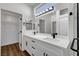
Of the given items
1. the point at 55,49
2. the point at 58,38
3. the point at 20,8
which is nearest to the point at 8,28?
the point at 20,8

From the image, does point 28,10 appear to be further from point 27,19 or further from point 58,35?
point 58,35

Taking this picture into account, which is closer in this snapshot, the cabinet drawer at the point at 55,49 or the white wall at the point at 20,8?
the cabinet drawer at the point at 55,49

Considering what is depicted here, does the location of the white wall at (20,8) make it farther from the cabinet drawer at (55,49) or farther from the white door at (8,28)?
the cabinet drawer at (55,49)

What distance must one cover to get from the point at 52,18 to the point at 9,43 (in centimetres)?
348

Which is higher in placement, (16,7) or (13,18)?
(16,7)

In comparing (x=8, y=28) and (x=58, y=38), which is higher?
(x=8, y=28)

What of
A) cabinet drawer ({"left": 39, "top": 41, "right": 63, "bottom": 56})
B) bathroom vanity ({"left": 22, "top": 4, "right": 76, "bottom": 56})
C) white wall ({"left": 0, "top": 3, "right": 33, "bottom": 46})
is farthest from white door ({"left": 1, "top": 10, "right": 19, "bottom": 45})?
cabinet drawer ({"left": 39, "top": 41, "right": 63, "bottom": 56})

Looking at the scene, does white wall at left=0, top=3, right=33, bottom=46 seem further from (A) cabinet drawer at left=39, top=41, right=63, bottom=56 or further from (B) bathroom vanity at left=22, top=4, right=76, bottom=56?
(A) cabinet drawer at left=39, top=41, right=63, bottom=56

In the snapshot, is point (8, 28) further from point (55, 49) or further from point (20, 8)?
point (55, 49)

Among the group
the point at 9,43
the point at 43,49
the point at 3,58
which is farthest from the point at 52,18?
the point at 9,43

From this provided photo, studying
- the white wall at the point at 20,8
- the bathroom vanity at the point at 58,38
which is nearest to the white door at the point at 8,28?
the white wall at the point at 20,8

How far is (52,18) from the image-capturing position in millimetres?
2578

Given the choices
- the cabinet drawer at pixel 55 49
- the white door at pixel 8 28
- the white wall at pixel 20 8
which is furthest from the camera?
the white door at pixel 8 28

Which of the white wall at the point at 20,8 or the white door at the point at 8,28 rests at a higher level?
the white wall at the point at 20,8
